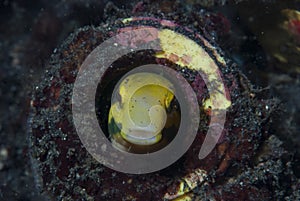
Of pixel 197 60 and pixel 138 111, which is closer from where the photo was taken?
pixel 197 60

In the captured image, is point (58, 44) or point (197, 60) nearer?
point (197, 60)

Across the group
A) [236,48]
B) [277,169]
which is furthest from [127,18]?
[277,169]

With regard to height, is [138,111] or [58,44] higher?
[58,44]

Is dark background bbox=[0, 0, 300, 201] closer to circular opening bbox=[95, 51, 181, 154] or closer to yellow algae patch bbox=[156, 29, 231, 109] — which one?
yellow algae patch bbox=[156, 29, 231, 109]

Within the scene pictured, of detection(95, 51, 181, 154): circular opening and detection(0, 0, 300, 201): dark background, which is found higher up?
detection(0, 0, 300, 201): dark background

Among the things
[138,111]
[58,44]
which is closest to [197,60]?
[138,111]

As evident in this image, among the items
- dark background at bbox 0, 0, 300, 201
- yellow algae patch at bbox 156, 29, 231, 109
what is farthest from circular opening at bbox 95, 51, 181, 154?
dark background at bbox 0, 0, 300, 201

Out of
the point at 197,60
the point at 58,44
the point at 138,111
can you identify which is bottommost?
the point at 138,111

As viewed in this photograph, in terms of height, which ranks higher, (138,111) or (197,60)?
(197,60)

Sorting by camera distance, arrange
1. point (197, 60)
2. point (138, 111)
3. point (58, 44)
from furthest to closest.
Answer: point (58, 44) < point (138, 111) < point (197, 60)

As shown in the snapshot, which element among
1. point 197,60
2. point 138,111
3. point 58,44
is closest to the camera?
point 197,60

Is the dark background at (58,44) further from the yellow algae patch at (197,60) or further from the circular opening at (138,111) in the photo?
the circular opening at (138,111)

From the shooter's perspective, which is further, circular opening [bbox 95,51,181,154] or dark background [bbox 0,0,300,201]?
dark background [bbox 0,0,300,201]

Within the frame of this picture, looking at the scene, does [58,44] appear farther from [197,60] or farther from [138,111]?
[197,60]
